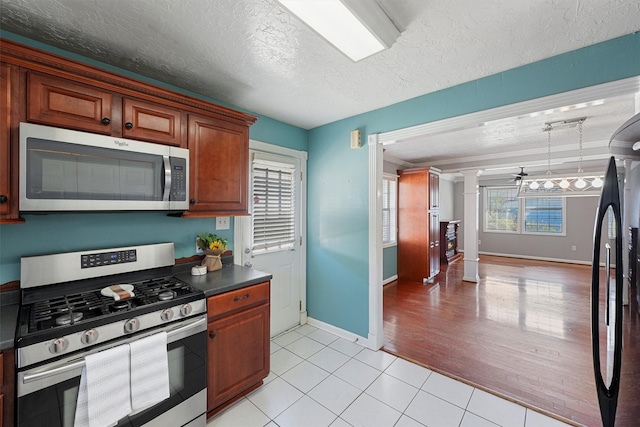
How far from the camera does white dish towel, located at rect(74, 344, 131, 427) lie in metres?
1.26

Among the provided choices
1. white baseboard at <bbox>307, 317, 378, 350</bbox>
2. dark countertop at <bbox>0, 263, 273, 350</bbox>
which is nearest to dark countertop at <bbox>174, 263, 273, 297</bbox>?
dark countertop at <bbox>0, 263, 273, 350</bbox>

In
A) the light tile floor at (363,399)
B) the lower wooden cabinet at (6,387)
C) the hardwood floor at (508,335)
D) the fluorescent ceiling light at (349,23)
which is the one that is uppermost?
the fluorescent ceiling light at (349,23)

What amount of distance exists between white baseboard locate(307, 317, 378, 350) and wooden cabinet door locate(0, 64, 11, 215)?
9.14ft

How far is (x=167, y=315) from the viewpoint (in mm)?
1556

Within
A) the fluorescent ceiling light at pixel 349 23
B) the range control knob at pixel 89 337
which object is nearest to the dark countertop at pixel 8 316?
the range control knob at pixel 89 337

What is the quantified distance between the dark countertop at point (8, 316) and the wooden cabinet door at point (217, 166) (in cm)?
100

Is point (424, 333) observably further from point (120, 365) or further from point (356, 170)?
point (120, 365)

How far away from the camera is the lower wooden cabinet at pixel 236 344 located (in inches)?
70.9

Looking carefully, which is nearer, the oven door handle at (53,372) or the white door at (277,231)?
the oven door handle at (53,372)

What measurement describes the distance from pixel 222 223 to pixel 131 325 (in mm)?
1230

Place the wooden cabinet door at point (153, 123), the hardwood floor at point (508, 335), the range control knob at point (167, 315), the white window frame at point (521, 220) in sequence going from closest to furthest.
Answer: the range control knob at point (167, 315)
the wooden cabinet door at point (153, 123)
the hardwood floor at point (508, 335)
the white window frame at point (521, 220)

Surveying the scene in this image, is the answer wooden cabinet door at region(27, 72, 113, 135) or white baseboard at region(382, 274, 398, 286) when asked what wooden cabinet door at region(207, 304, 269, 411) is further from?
white baseboard at region(382, 274, 398, 286)

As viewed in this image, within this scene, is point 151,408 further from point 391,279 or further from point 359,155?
point 391,279

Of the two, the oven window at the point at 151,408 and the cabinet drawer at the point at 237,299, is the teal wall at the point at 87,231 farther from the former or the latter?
the oven window at the point at 151,408
